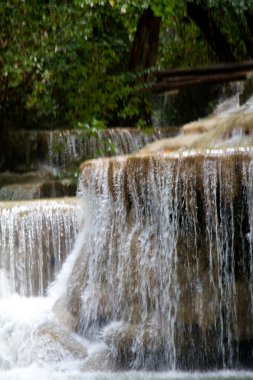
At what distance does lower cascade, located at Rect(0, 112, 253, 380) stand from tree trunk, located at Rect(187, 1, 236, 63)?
24.4ft

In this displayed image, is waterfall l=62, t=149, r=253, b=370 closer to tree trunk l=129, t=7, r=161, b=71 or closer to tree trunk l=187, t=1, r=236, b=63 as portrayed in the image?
tree trunk l=129, t=7, r=161, b=71

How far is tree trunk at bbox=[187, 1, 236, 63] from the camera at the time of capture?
14.0m

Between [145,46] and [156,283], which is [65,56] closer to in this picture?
[145,46]

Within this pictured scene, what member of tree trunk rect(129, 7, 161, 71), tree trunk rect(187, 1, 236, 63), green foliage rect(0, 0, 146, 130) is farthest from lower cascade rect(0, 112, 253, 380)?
tree trunk rect(187, 1, 236, 63)

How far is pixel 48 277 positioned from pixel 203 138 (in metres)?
2.49

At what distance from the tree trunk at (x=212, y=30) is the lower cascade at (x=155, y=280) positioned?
744cm

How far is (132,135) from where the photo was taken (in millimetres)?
12539

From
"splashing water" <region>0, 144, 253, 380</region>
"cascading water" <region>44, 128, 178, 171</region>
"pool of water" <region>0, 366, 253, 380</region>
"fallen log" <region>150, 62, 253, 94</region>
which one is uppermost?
"fallen log" <region>150, 62, 253, 94</region>

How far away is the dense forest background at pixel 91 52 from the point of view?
1107 cm

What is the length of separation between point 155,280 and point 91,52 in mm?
5954

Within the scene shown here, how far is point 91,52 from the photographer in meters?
11.9

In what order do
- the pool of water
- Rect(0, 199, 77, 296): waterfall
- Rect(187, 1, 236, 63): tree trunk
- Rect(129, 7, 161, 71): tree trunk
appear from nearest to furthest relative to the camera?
the pool of water < Rect(0, 199, 77, 296): waterfall < Rect(129, 7, 161, 71): tree trunk < Rect(187, 1, 236, 63): tree trunk

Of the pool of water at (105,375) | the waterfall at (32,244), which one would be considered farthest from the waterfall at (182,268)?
the waterfall at (32,244)

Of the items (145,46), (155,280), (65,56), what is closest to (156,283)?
(155,280)
